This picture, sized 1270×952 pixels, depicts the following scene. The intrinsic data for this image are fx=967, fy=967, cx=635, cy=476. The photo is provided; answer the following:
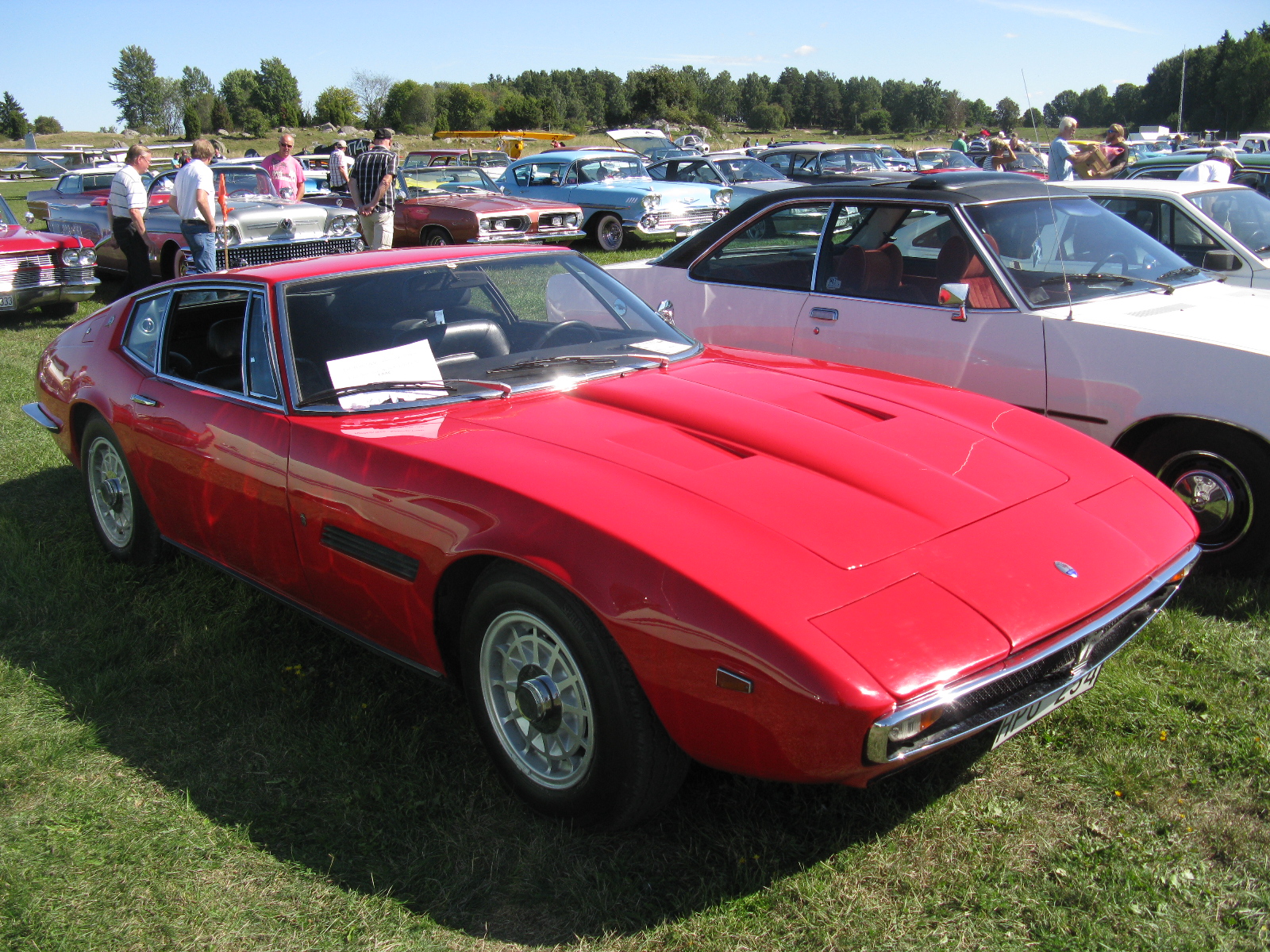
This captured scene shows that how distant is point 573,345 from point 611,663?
154cm

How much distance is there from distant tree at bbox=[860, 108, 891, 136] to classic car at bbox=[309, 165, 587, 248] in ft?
286

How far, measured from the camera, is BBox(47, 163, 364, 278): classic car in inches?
412

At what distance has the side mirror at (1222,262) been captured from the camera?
562 centimetres

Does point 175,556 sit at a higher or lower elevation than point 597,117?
lower

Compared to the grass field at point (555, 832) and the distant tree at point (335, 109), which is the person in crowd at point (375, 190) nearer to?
the grass field at point (555, 832)

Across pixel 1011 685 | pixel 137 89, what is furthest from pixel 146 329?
pixel 137 89

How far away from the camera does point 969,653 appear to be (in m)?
1.99

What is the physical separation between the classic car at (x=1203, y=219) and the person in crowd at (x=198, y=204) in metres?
7.57

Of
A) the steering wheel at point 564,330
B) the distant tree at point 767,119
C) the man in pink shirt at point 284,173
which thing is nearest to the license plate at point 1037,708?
the steering wheel at point 564,330

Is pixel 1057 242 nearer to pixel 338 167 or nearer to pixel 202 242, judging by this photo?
pixel 202 242

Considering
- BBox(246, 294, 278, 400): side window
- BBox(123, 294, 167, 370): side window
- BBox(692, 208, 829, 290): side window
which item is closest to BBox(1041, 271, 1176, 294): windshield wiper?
BBox(692, 208, 829, 290): side window

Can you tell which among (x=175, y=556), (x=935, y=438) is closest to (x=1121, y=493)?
(x=935, y=438)

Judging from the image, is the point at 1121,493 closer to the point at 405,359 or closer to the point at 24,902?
the point at 405,359

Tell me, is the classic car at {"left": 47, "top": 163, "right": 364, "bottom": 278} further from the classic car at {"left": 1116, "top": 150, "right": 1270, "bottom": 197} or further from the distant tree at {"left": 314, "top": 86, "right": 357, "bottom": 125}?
the distant tree at {"left": 314, "top": 86, "right": 357, "bottom": 125}
